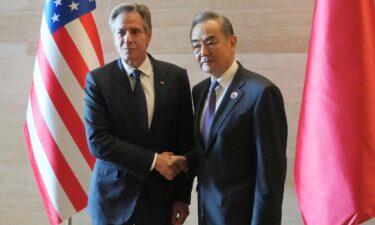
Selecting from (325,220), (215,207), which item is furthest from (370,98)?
(215,207)

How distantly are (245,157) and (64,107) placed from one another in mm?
1147

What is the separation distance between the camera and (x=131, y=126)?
1.54 m

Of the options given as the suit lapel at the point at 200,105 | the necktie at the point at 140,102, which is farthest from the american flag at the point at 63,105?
the suit lapel at the point at 200,105

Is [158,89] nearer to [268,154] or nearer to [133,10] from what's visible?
[133,10]

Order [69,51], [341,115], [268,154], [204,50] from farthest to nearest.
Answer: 1. [69,51]
2. [341,115]
3. [204,50]
4. [268,154]

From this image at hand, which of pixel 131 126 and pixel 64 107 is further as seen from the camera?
pixel 64 107

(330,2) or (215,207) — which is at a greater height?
(330,2)

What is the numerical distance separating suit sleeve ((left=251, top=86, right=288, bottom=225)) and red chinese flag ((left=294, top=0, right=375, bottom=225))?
0.42m

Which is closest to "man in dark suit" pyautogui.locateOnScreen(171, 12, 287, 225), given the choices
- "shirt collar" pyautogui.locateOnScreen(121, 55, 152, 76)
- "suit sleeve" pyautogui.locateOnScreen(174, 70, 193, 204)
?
"suit sleeve" pyautogui.locateOnScreen(174, 70, 193, 204)

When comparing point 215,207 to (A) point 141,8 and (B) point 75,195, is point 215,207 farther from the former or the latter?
(B) point 75,195

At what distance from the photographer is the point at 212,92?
150 cm

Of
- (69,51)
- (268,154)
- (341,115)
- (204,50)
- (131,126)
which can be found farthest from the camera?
(69,51)

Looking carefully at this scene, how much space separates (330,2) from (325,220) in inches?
36.8

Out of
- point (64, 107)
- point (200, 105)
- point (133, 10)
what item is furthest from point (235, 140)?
point (64, 107)
